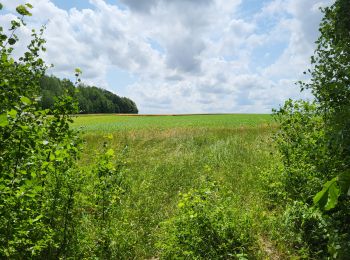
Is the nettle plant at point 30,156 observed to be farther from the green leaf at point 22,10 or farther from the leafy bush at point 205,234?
the leafy bush at point 205,234

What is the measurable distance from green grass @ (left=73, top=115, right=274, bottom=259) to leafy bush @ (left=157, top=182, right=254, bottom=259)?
2.34 feet

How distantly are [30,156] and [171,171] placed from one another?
28.5ft

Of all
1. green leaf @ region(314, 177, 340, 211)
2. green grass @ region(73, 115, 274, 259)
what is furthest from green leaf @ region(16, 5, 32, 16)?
green leaf @ region(314, 177, 340, 211)

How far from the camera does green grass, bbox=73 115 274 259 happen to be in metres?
8.22

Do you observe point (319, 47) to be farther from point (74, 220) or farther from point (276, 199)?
point (74, 220)

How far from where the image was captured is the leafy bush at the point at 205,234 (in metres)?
6.18

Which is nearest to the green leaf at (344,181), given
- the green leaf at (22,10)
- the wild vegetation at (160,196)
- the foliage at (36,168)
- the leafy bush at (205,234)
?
the wild vegetation at (160,196)

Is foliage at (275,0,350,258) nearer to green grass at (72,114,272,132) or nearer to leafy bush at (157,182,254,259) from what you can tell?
leafy bush at (157,182,254,259)

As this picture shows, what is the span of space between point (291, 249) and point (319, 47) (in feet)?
15.0

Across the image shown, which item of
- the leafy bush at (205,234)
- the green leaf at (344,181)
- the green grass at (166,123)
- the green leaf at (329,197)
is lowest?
the leafy bush at (205,234)

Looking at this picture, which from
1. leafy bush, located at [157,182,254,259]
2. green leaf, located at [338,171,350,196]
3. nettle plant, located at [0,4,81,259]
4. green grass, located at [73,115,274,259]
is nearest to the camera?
green leaf, located at [338,171,350,196]

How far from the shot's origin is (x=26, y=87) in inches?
210

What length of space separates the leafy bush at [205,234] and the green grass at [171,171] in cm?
71

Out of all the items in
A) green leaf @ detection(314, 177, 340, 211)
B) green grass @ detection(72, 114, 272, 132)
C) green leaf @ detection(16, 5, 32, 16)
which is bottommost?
green grass @ detection(72, 114, 272, 132)
